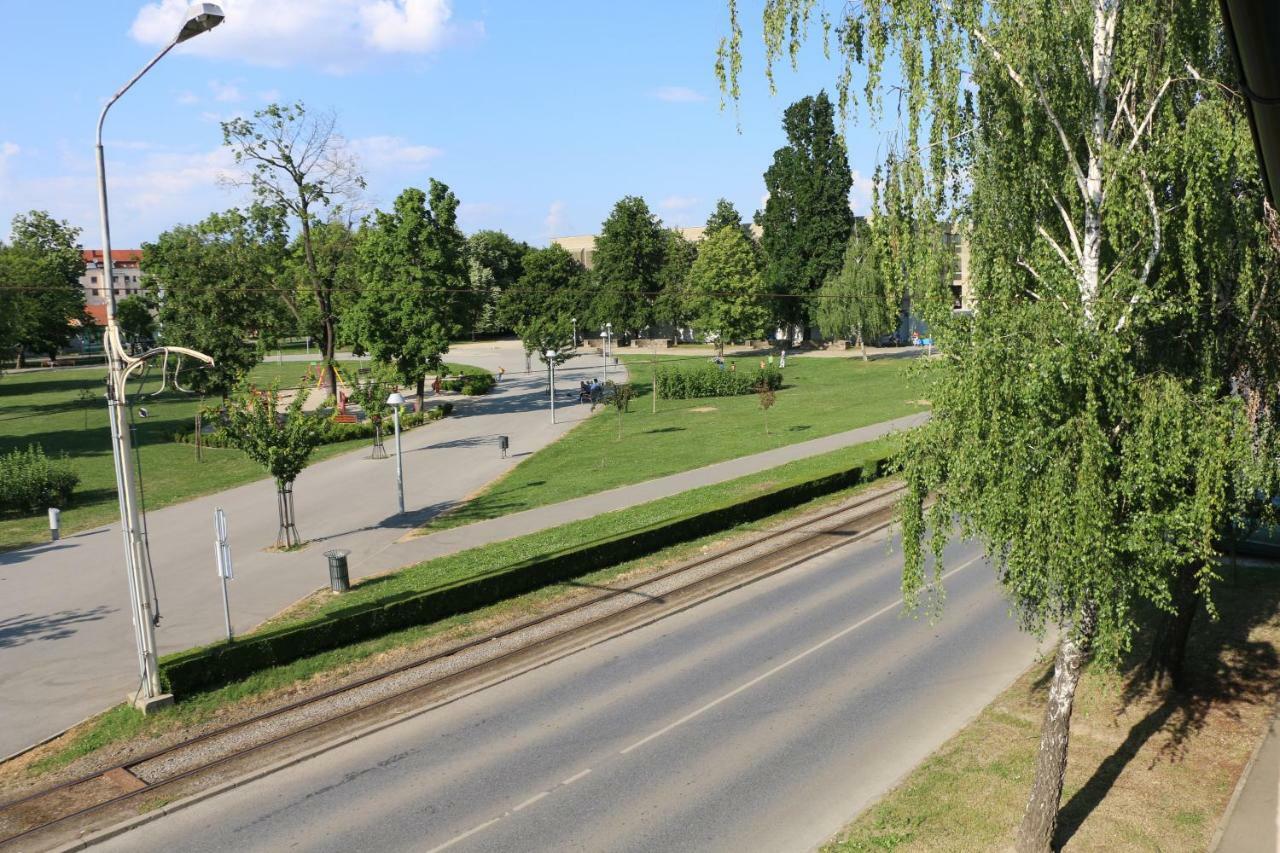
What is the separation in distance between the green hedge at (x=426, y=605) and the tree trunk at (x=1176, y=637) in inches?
434

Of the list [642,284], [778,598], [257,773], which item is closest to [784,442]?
[778,598]

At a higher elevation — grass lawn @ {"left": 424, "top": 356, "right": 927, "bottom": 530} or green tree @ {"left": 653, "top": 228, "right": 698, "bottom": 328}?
green tree @ {"left": 653, "top": 228, "right": 698, "bottom": 328}

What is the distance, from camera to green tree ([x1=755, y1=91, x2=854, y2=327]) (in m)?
72.1

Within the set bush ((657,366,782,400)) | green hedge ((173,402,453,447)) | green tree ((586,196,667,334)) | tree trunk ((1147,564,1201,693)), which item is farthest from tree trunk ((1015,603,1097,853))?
green tree ((586,196,667,334))

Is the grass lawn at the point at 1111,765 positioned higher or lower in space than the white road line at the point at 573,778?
lower

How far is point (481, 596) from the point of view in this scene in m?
18.4

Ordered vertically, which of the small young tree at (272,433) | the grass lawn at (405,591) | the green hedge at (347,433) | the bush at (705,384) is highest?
the small young tree at (272,433)

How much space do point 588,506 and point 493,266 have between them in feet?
277

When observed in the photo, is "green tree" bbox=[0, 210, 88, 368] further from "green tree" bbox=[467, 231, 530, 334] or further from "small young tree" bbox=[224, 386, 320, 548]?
"green tree" bbox=[467, 231, 530, 334]

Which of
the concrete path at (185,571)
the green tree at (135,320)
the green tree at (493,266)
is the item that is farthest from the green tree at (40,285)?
the green tree at (493,266)

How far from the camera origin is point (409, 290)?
43.4 metres

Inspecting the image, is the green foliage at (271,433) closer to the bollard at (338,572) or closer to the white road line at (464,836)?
the bollard at (338,572)

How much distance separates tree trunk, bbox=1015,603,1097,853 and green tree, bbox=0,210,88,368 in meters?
46.6

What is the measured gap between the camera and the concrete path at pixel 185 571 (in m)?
15.1
